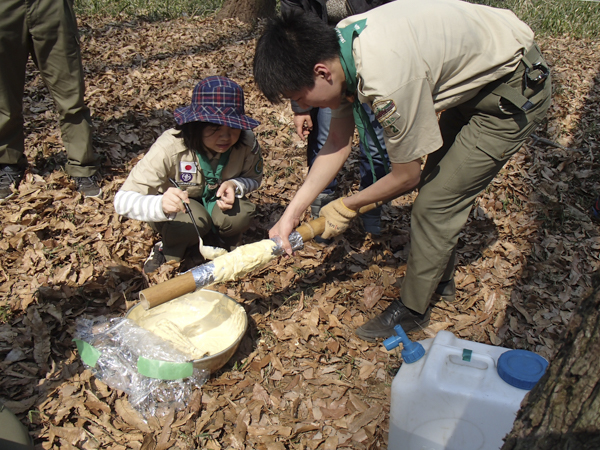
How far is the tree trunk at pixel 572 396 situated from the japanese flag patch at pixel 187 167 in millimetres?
2626

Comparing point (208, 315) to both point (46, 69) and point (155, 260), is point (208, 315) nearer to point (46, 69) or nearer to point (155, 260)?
point (155, 260)

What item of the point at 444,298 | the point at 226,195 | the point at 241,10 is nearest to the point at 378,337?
the point at 444,298

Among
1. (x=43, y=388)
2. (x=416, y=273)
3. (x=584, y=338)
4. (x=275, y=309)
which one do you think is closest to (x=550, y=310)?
(x=416, y=273)

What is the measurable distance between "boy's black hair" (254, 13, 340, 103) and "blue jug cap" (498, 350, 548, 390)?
5.00ft

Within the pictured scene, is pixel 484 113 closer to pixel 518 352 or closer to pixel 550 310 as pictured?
pixel 518 352

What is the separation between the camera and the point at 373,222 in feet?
13.8

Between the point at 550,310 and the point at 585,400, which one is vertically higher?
the point at 585,400

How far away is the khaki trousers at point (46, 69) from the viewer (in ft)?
12.7

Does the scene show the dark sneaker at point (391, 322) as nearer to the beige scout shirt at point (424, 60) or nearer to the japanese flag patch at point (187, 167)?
the beige scout shirt at point (424, 60)

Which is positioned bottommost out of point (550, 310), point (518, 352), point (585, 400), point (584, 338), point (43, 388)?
point (550, 310)

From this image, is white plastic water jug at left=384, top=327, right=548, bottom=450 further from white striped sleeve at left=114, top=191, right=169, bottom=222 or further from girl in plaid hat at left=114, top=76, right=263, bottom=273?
white striped sleeve at left=114, top=191, right=169, bottom=222

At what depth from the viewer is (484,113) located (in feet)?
8.44

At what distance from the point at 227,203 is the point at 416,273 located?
1.45 metres

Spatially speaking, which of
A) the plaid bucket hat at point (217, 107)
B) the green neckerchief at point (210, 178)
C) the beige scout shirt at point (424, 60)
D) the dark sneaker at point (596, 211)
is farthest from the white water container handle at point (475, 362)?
the dark sneaker at point (596, 211)
